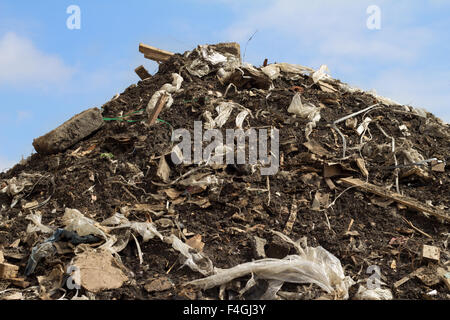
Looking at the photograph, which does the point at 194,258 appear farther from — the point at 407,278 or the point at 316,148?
the point at 316,148

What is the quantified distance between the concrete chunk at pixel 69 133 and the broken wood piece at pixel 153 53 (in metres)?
2.04

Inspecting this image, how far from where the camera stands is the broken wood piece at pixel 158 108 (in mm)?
7527

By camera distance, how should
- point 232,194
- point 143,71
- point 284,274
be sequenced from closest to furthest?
point 284,274
point 232,194
point 143,71

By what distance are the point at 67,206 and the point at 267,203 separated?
2.60m

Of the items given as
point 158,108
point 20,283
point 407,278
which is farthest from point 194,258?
point 158,108

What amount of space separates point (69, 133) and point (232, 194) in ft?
10.7

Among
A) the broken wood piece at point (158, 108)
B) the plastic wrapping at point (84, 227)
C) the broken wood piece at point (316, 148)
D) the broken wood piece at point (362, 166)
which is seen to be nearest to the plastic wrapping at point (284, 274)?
the plastic wrapping at point (84, 227)

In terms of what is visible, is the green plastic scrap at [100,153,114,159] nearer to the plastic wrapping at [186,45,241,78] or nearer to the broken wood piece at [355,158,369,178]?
the plastic wrapping at [186,45,241,78]

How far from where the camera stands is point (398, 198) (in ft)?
21.3

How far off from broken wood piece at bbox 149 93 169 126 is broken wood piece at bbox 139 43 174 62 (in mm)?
1875

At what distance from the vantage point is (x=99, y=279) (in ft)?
16.1

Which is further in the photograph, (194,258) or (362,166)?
(362,166)

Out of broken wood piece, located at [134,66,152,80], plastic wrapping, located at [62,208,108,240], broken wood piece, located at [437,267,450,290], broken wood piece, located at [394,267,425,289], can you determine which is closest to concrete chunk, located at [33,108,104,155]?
broken wood piece, located at [134,66,152,80]
